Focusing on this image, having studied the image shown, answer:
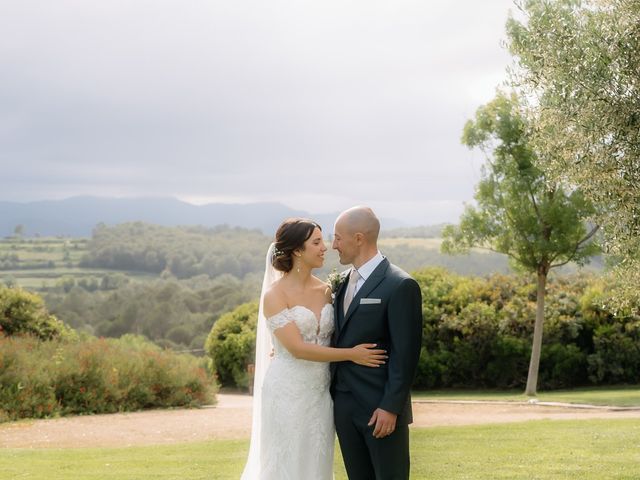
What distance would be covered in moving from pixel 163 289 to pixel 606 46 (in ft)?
108

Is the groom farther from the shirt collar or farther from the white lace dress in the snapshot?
the white lace dress

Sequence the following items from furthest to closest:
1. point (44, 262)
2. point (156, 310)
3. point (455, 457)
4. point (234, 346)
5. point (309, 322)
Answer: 1. point (44, 262)
2. point (156, 310)
3. point (234, 346)
4. point (455, 457)
5. point (309, 322)

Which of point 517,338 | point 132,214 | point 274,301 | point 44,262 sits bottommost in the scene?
point 517,338

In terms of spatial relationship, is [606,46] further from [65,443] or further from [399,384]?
[65,443]

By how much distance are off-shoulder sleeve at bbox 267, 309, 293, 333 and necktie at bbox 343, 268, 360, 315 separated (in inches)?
16.5

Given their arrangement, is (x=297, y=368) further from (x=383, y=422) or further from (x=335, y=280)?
(x=383, y=422)

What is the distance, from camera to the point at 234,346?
24422 mm

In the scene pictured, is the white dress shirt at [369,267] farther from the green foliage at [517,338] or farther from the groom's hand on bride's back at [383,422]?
the green foliage at [517,338]

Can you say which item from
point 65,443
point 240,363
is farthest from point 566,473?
point 240,363

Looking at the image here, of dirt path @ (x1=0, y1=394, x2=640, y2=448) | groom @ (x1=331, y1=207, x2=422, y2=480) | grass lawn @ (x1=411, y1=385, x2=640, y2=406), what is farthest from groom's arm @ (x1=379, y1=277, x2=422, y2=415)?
grass lawn @ (x1=411, y1=385, x2=640, y2=406)

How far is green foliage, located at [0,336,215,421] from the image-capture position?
57.0ft

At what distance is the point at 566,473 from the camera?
10.1m

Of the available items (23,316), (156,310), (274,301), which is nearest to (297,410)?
(274,301)

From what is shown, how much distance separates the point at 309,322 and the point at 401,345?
79cm
